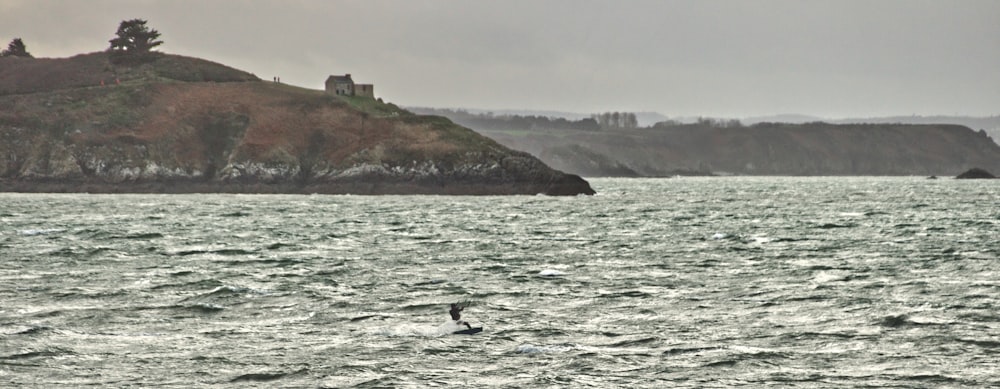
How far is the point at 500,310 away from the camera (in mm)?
23641

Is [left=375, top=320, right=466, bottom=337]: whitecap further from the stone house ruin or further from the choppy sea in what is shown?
the stone house ruin

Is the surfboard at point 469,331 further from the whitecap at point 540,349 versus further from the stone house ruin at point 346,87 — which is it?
the stone house ruin at point 346,87

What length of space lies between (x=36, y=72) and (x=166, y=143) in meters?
49.8

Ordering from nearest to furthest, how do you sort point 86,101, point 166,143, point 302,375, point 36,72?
point 302,375
point 166,143
point 86,101
point 36,72

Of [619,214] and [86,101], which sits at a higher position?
[86,101]

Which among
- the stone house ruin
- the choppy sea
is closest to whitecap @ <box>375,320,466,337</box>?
the choppy sea

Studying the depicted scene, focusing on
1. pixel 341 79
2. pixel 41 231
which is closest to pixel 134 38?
pixel 341 79

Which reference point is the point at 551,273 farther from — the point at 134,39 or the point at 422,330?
the point at 134,39

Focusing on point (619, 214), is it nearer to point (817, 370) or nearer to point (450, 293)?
point (450, 293)

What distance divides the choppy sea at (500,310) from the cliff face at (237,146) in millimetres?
80884

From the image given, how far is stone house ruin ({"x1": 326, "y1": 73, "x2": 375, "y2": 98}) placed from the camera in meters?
172

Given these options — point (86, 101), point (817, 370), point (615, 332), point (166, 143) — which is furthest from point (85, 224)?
point (86, 101)

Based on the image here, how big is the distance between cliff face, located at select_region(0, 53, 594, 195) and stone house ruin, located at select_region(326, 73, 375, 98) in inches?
310

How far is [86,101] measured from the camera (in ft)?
502
